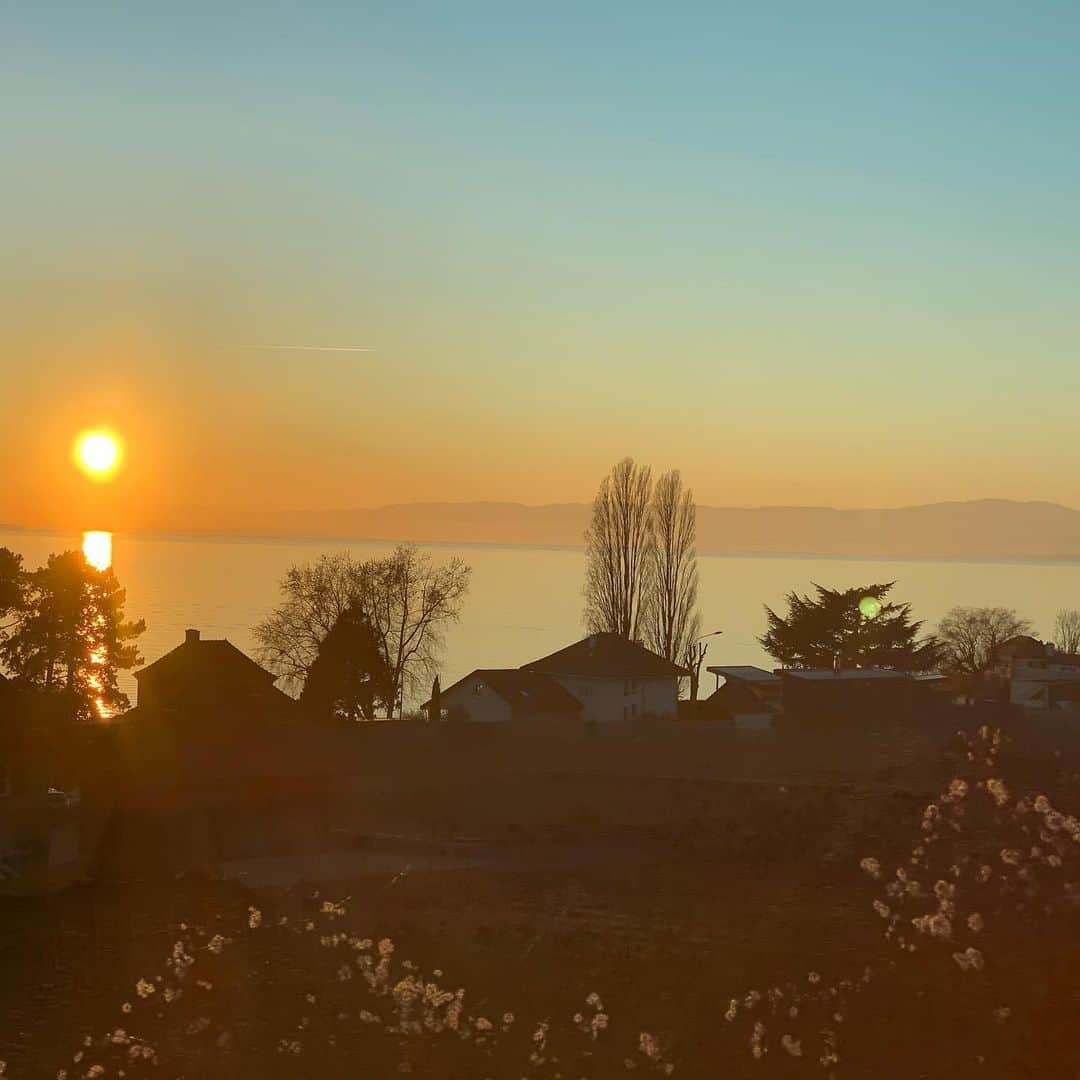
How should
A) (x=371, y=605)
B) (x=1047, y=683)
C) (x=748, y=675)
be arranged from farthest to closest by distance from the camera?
(x=748, y=675) → (x=371, y=605) → (x=1047, y=683)

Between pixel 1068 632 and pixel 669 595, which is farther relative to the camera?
pixel 1068 632

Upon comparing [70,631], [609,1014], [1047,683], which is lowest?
[609,1014]

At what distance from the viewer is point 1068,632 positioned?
133875 mm

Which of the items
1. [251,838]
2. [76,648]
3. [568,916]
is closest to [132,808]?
[251,838]

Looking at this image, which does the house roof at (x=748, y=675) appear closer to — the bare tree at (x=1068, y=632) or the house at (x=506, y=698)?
the house at (x=506, y=698)

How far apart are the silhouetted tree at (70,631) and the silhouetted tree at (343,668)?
27.5 ft

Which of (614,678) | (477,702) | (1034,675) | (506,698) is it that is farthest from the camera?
(1034,675)

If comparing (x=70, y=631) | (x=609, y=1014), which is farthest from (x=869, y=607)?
(x=609, y=1014)

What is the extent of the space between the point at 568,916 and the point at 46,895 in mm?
10599

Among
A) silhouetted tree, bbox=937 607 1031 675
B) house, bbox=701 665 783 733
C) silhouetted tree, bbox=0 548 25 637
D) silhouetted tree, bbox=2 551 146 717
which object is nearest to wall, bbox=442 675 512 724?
house, bbox=701 665 783 733

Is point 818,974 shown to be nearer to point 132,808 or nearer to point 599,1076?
point 599,1076

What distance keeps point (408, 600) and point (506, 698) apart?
437 inches

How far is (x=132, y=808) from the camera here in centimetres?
3183

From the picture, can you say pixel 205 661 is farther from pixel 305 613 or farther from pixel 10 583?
pixel 305 613
